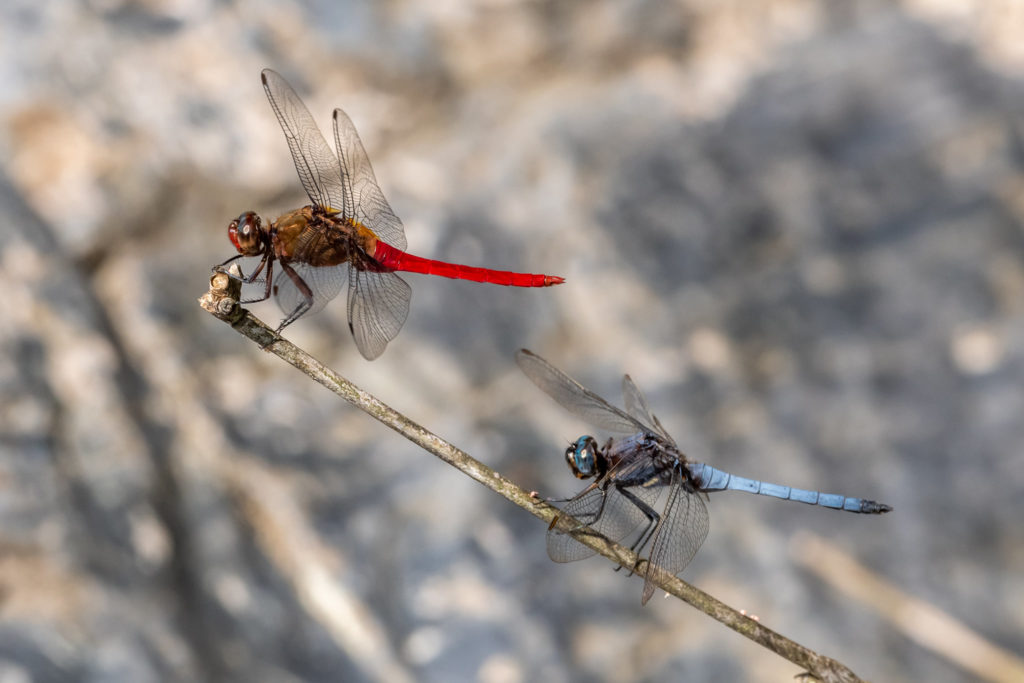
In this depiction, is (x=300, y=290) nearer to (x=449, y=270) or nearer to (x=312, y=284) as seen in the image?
(x=312, y=284)

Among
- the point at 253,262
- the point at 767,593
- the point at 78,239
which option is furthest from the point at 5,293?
the point at 767,593

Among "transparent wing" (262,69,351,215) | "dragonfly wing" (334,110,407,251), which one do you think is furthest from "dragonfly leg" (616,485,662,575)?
"transparent wing" (262,69,351,215)

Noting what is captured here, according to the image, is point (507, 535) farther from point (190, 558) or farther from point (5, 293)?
point (5, 293)

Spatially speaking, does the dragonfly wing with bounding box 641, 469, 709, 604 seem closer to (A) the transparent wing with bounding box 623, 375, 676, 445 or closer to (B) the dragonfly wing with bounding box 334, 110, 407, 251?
(A) the transparent wing with bounding box 623, 375, 676, 445

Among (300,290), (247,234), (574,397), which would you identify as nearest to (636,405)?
(574,397)

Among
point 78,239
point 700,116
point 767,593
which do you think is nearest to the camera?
point 78,239

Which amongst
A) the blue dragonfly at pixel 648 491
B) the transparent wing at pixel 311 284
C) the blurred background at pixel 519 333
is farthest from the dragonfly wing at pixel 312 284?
the blurred background at pixel 519 333

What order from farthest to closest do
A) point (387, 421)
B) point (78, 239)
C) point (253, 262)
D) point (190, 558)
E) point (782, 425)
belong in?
point (782, 425) → point (78, 239) → point (190, 558) → point (253, 262) → point (387, 421)
